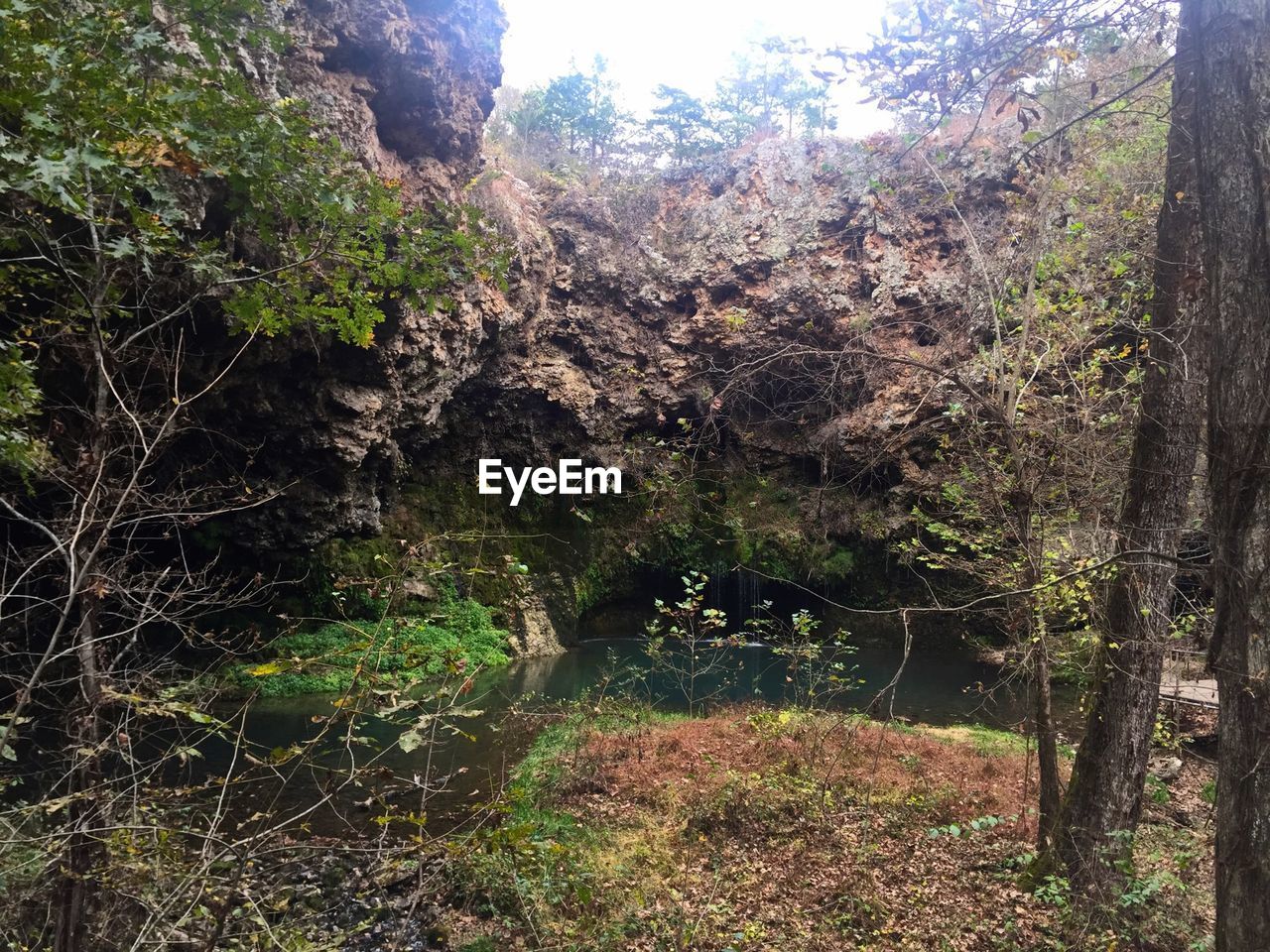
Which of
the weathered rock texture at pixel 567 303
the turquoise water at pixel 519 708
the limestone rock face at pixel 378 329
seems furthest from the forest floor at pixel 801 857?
the limestone rock face at pixel 378 329

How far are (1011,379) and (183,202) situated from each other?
25.6 feet

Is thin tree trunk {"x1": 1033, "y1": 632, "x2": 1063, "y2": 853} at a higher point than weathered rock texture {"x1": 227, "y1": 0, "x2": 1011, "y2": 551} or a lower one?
lower

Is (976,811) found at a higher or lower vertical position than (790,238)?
lower

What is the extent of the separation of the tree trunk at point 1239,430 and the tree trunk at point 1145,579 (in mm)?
883

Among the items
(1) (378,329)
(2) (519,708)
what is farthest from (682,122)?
(2) (519,708)

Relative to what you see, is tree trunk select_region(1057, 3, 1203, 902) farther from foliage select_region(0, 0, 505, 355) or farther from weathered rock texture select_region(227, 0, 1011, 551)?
weathered rock texture select_region(227, 0, 1011, 551)

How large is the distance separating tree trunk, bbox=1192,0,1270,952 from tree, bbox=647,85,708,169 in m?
20.9

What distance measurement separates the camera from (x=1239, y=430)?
2.19m

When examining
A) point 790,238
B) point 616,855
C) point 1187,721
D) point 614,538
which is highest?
point 790,238

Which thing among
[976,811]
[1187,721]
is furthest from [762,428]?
[976,811]

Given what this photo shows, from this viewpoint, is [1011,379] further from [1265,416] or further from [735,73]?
[735,73]

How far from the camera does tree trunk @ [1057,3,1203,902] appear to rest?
334cm

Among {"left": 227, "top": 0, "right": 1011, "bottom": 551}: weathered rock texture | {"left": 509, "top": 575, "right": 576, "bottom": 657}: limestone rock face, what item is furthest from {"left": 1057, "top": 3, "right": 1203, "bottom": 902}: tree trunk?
{"left": 509, "top": 575, "right": 576, "bottom": 657}: limestone rock face

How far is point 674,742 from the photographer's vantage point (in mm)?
7668
